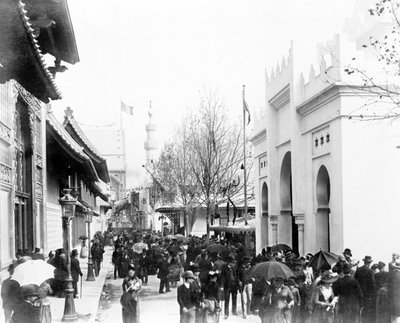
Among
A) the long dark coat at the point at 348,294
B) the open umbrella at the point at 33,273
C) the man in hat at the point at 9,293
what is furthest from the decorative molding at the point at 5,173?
the long dark coat at the point at 348,294

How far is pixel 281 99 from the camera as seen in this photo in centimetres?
2583

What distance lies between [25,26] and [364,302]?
27.7 ft

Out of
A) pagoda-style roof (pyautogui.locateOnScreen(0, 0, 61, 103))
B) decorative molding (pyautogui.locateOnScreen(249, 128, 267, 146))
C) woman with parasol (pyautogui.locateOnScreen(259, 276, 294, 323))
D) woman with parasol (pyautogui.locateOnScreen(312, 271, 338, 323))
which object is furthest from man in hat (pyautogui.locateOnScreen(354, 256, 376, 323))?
decorative molding (pyautogui.locateOnScreen(249, 128, 267, 146))

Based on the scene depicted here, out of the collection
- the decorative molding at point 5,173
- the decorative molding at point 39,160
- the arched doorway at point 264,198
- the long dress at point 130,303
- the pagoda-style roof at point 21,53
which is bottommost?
the long dress at point 130,303

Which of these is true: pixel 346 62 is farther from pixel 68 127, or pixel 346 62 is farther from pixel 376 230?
pixel 68 127

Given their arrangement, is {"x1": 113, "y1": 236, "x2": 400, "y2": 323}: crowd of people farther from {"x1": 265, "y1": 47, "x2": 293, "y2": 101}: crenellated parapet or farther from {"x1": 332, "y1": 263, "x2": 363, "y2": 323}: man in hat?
{"x1": 265, "y1": 47, "x2": 293, "y2": 101}: crenellated parapet

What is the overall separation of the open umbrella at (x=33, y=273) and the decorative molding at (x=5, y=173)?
4946mm

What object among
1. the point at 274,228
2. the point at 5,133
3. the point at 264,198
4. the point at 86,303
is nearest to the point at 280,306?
the point at 5,133

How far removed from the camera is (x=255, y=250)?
32719 mm

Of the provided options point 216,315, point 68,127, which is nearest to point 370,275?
point 216,315

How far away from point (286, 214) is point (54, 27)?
13.7 m

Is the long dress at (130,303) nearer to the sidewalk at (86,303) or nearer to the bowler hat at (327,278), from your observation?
the sidewalk at (86,303)

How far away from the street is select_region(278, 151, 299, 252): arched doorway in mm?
5623

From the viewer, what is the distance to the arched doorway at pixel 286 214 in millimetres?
26859
